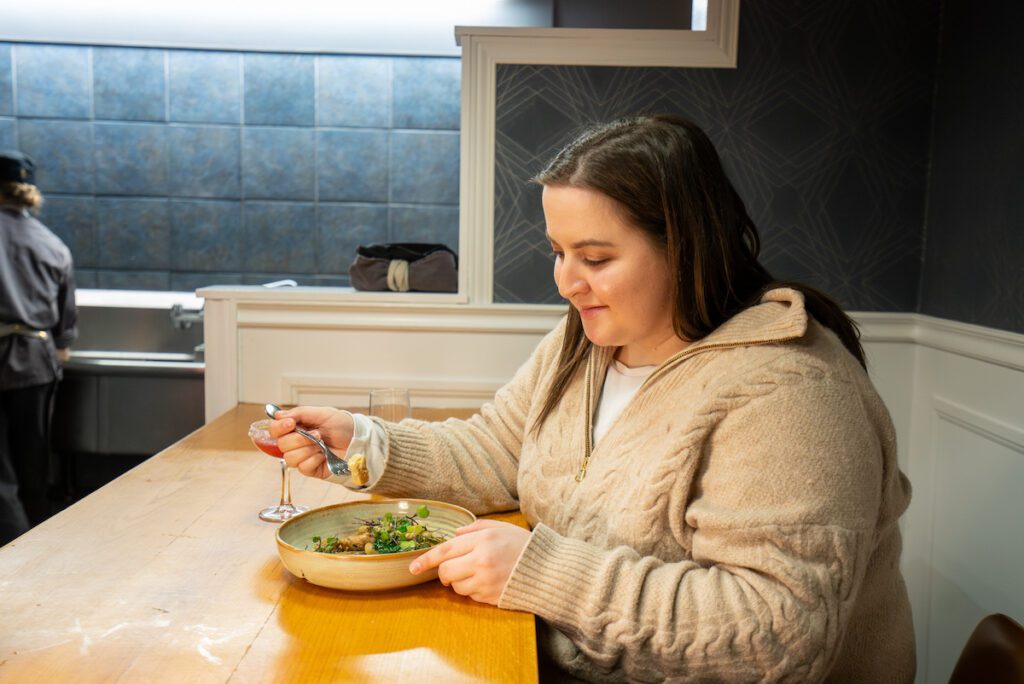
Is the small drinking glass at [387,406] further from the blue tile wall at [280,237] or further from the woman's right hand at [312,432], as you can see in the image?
the blue tile wall at [280,237]

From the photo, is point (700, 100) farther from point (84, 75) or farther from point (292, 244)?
point (84, 75)

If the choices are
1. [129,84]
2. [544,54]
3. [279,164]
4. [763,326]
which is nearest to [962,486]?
[763,326]

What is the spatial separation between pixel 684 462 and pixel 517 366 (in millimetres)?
1382

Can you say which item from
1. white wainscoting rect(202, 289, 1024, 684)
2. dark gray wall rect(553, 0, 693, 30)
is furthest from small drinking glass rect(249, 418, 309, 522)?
dark gray wall rect(553, 0, 693, 30)

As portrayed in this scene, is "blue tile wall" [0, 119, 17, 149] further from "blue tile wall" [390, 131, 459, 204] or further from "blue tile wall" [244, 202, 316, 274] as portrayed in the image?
"blue tile wall" [390, 131, 459, 204]

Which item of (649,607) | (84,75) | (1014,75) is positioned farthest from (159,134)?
(649,607)

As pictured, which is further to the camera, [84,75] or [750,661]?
[84,75]

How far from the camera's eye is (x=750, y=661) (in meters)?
1.10

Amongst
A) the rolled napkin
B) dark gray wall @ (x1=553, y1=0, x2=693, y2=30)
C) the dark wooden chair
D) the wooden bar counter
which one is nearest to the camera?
the wooden bar counter

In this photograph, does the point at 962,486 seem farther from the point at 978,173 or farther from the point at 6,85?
the point at 6,85

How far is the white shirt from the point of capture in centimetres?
145

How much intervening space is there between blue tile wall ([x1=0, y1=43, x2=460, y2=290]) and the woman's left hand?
3.09m

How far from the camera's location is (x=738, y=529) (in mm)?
1123

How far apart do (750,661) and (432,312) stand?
5.30 ft
